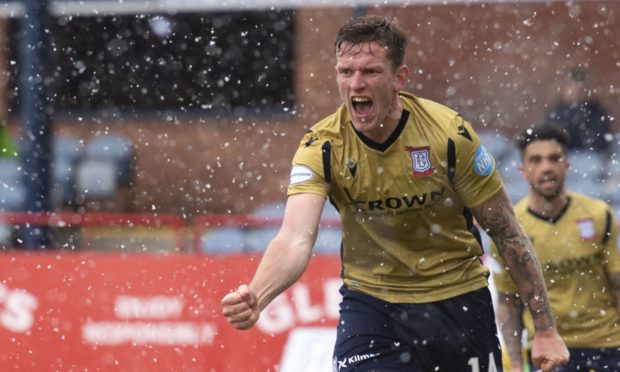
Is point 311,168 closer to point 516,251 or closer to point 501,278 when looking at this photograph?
point 516,251

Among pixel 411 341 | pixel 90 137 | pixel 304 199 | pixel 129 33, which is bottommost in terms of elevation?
pixel 411 341

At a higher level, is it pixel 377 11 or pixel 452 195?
pixel 377 11

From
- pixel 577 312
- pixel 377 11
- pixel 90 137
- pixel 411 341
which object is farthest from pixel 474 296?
pixel 90 137

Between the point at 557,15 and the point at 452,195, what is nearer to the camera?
the point at 452,195

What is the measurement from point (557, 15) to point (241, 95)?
4.47m

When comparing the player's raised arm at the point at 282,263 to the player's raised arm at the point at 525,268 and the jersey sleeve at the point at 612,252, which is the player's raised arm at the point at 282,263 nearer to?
the player's raised arm at the point at 525,268

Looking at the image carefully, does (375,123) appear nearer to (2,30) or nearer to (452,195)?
(452,195)

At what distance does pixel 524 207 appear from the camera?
764cm

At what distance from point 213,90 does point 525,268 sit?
12.7 m

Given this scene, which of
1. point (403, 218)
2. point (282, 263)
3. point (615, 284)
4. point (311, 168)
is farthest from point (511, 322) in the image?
point (282, 263)

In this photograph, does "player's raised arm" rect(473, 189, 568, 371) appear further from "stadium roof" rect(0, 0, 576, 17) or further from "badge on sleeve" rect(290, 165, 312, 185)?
"stadium roof" rect(0, 0, 576, 17)

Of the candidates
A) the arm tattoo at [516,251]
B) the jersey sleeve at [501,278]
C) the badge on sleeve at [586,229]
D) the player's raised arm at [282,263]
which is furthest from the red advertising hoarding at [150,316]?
the player's raised arm at [282,263]

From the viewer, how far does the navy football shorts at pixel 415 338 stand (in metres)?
5.37

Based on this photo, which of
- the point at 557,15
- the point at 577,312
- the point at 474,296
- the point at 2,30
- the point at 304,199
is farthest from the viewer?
the point at 2,30
